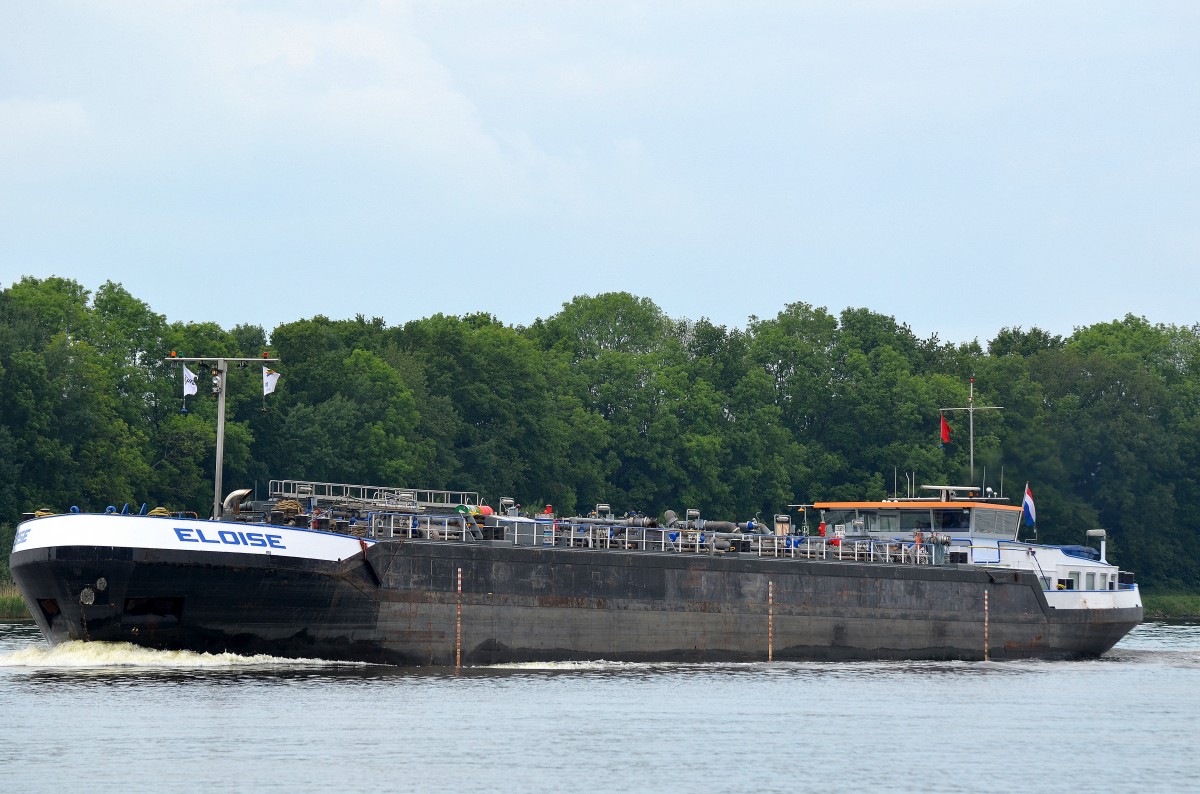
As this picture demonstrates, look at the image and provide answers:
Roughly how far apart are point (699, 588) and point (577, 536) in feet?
14.4

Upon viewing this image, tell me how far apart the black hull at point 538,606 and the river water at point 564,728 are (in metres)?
0.86

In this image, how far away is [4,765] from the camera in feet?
104

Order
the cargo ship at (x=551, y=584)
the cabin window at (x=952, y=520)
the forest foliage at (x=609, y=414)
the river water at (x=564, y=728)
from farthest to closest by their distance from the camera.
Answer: the forest foliage at (x=609, y=414) → the cabin window at (x=952, y=520) → the cargo ship at (x=551, y=584) → the river water at (x=564, y=728)

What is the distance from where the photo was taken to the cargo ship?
145ft

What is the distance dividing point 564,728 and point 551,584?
1257 cm

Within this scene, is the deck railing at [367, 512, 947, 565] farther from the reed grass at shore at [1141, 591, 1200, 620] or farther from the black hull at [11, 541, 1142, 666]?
the reed grass at shore at [1141, 591, 1200, 620]

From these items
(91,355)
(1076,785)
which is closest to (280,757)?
(1076,785)

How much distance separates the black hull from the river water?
33.9 inches

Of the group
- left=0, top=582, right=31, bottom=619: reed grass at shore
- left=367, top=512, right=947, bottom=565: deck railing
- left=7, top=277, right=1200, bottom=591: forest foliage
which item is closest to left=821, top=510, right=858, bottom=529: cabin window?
left=367, top=512, right=947, bottom=565: deck railing

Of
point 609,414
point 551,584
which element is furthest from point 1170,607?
point 551,584

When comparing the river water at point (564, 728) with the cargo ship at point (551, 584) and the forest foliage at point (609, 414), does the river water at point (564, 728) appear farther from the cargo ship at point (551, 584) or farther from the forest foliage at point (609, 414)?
the forest foliage at point (609, 414)

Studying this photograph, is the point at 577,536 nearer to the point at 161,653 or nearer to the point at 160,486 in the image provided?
the point at 161,653

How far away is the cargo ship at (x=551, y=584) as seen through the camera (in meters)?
44.1

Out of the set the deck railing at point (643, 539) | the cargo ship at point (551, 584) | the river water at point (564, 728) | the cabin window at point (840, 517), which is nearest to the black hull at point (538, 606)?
the cargo ship at point (551, 584)
